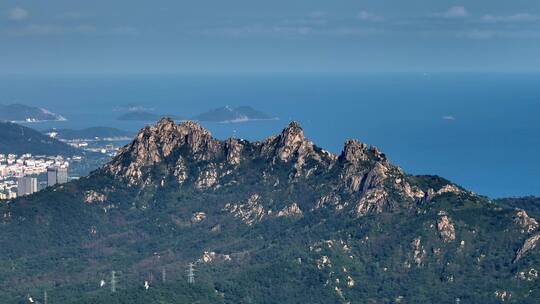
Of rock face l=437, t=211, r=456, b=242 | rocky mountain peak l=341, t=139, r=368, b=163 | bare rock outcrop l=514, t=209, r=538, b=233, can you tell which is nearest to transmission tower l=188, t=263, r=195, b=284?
rock face l=437, t=211, r=456, b=242

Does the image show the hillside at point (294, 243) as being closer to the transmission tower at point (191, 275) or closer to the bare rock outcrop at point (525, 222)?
the bare rock outcrop at point (525, 222)

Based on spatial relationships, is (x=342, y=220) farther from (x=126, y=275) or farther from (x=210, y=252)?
(x=126, y=275)

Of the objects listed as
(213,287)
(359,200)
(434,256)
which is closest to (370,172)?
(359,200)

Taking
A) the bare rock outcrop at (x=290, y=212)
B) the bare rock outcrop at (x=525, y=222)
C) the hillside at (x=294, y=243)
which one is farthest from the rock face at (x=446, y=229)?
the bare rock outcrop at (x=290, y=212)

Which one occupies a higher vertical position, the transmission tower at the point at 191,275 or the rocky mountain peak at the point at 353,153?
the rocky mountain peak at the point at 353,153

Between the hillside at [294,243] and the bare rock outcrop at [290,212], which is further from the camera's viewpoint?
the bare rock outcrop at [290,212]

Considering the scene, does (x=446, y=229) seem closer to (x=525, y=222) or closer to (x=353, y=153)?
(x=525, y=222)

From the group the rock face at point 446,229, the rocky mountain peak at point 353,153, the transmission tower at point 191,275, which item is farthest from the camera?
the rocky mountain peak at point 353,153

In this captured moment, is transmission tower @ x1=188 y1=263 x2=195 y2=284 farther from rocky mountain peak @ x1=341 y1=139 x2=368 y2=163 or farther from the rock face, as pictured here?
rocky mountain peak @ x1=341 y1=139 x2=368 y2=163

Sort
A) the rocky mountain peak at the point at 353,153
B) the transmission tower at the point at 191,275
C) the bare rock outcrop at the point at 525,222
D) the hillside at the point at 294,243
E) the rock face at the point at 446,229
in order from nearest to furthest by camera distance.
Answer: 1. the transmission tower at the point at 191,275
2. the hillside at the point at 294,243
3. the bare rock outcrop at the point at 525,222
4. the rock face at the point at 446,229
5. the rocky mountain peak at the point at 353,153
